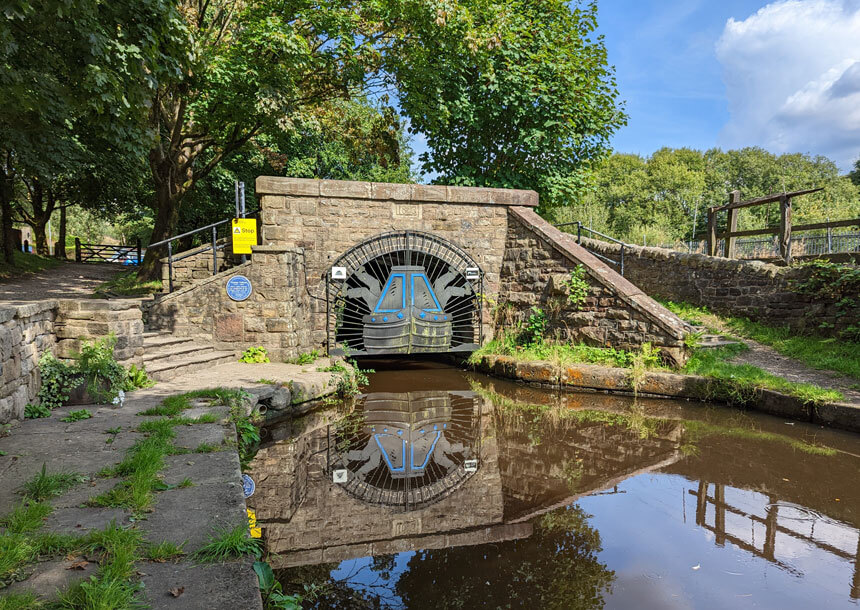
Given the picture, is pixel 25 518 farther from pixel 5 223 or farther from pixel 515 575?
pixel 5 223

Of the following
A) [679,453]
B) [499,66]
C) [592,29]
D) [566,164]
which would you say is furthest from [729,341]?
[592,29]

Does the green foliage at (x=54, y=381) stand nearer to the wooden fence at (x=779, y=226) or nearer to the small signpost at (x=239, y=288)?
the small signpost at (x=239, y=288)

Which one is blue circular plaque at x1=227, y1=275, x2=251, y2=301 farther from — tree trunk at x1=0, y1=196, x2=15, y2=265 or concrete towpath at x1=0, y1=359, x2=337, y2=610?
tree trunk at x1=0, y1=196, x2=15, y2=265

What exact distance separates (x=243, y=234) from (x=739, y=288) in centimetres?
942

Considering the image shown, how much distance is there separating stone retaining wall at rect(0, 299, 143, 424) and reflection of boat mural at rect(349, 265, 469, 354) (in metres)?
4.08

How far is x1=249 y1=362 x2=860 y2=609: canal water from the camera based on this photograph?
285 cm

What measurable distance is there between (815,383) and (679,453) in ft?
9.62

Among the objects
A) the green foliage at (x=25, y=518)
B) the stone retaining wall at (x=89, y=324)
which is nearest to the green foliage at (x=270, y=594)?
the green foliage at (x=25, y=518)

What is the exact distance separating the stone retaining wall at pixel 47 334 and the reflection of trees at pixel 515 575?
11.5 feet

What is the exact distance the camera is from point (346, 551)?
319cm

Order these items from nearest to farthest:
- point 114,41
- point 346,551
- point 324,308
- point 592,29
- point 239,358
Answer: point 346,551 < point 114,41 < point 239,358 < point 324,308 < point 592,29

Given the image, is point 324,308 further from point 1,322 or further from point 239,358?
point 1,322

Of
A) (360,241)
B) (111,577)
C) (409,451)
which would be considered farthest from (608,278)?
(111,577)

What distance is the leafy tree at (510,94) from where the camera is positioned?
11.7 meters
